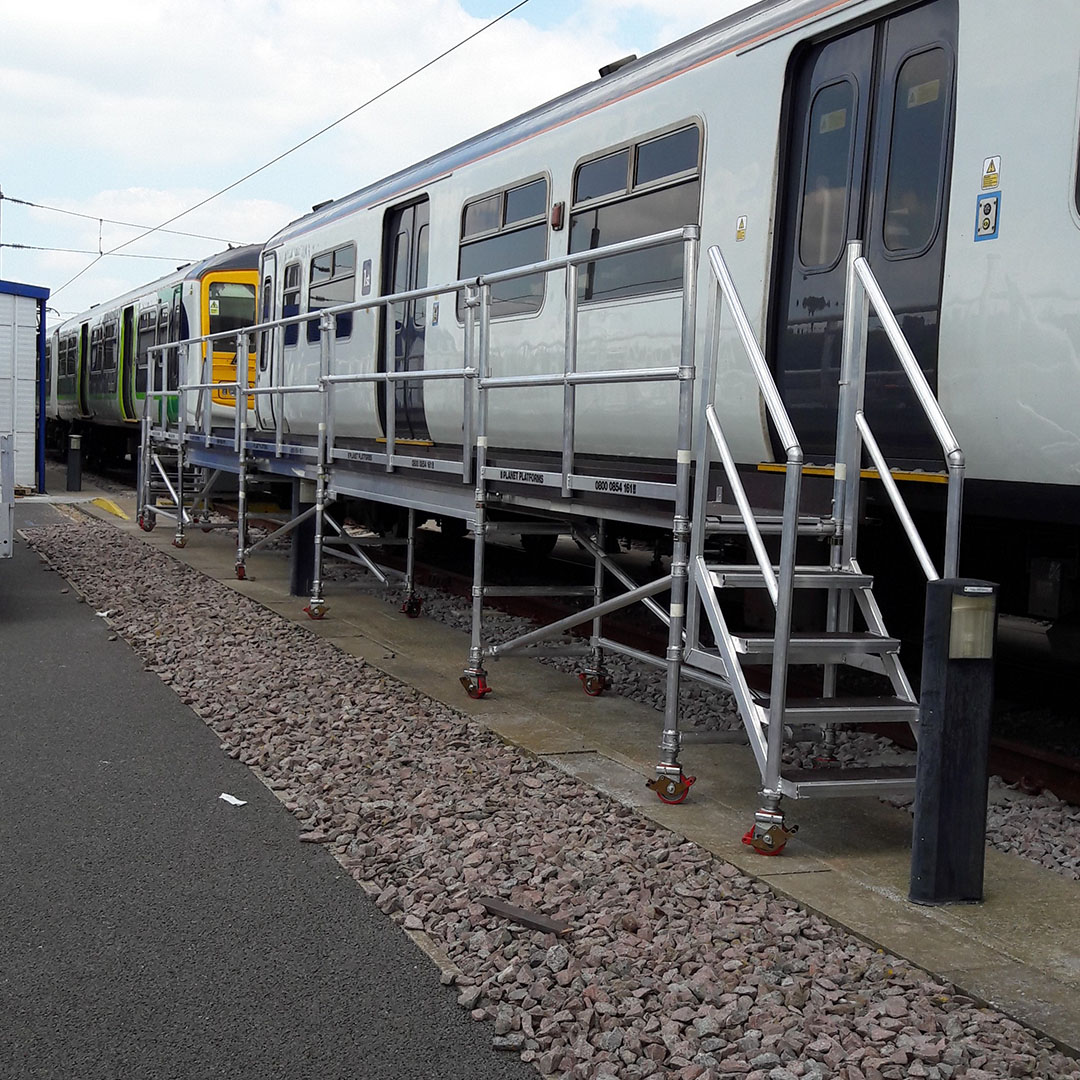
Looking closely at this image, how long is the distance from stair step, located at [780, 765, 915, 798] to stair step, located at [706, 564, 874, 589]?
2.32 feet

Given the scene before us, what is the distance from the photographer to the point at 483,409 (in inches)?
281

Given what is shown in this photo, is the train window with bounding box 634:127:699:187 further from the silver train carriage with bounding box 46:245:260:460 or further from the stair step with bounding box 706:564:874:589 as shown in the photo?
the silver train carriage with bounding box 46:245:260:460

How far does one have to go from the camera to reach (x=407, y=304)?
10898 mm

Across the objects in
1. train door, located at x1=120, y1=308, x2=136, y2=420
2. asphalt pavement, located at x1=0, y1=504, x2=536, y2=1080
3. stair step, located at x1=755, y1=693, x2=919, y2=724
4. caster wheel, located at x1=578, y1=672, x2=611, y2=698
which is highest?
train door, located at x1=120, y1=308, x2=136, y2=420

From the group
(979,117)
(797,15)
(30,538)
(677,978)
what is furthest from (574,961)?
(30,538)

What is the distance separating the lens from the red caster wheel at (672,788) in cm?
531

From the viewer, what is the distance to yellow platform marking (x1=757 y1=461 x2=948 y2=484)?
5.62 m

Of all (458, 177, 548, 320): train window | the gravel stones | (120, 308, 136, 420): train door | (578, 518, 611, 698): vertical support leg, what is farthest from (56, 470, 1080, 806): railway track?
(120, 308, 136, 420): train door

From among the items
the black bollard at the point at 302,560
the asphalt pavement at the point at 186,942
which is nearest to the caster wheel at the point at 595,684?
the asphalt pavement at the point at 186,942

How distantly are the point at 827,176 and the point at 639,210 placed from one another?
59.5 inches

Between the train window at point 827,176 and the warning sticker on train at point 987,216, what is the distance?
2.96ft

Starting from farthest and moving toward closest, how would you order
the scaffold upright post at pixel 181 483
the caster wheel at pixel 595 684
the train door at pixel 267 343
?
the scaffold upright post at pixel 181 483 → the train door at pixel 267 343 → the caster wheel at pixel 595 684

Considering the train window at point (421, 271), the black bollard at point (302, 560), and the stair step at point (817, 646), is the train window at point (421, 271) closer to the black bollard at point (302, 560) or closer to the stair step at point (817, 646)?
the black bollard at point (302, 560)

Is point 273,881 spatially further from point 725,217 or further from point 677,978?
point 725,217
